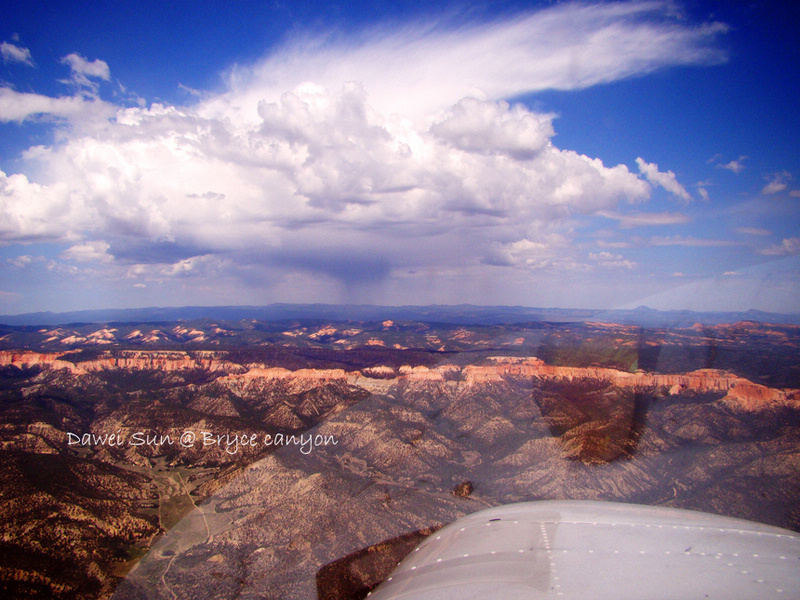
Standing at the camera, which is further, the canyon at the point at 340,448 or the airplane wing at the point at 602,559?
the canyon at the point at 340,448

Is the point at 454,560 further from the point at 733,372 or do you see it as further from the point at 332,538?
the point at 733,372

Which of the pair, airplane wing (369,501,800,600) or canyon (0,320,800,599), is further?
canyon (0,320,800,599)

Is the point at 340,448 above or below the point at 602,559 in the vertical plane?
below

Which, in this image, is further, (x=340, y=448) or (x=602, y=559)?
(x=340, y=448)

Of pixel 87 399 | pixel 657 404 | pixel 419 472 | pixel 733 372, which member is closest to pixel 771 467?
pixel 657 404

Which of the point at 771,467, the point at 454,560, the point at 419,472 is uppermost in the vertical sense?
the point at 454,560

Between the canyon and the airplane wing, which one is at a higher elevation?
the airplane wing

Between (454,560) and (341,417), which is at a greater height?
(454,560)

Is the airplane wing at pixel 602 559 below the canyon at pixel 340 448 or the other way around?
the other way around
